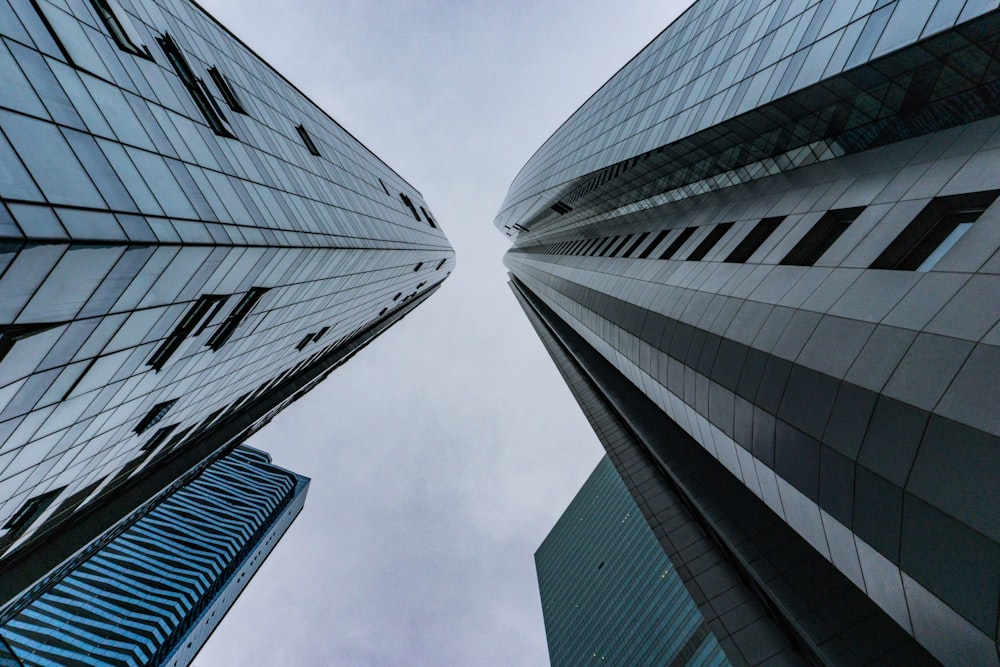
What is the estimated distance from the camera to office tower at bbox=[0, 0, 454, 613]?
10227mm

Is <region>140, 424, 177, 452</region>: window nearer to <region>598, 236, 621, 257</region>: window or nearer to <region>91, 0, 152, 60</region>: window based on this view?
<region>91, 0, 152, 60</region>: window

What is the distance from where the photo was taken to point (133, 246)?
11406 millimetres

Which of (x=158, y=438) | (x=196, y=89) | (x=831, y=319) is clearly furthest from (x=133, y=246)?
(x=158, y=438)

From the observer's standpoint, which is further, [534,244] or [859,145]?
[534,244]

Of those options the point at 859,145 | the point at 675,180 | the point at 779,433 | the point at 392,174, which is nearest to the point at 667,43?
the point at 675,180

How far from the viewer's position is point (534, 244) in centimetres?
11181

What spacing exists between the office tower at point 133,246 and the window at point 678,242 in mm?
18079

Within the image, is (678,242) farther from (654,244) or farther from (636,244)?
(636,244)

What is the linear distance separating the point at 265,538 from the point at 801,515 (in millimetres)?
148163

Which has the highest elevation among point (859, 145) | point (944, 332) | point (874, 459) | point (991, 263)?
point (859, 145)

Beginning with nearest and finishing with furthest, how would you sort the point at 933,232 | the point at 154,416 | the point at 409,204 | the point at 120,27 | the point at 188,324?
the point at 933,232 → the point at 120,27 → the point at 188,324 → the point at 154,416 → the point at 409,204

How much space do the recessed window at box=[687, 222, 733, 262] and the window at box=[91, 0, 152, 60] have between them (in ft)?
79.1

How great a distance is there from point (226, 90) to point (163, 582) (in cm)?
10756

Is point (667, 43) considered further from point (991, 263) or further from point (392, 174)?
point (991, 263)
